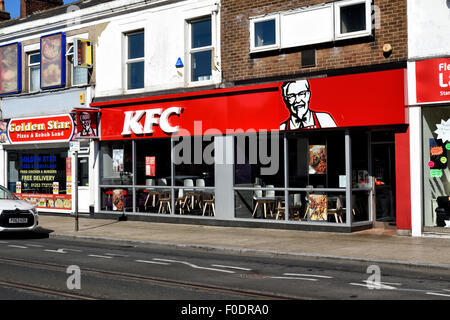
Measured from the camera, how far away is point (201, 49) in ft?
61.5

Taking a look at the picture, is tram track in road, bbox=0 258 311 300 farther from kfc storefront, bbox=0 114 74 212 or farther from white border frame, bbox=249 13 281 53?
kfc storefront, bbox=0 114 74 212

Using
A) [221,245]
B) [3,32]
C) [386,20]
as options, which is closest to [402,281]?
[221,245]

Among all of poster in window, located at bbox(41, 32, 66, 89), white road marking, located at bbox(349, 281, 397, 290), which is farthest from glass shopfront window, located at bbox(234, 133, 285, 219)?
poster in window, located at bbox(41, 32, 66, 89)

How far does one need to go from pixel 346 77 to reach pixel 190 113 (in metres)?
5.15

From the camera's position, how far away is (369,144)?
1614cm

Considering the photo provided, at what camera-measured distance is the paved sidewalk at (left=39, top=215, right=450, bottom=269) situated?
38.6 feet

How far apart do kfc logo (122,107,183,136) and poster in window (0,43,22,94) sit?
660 cm

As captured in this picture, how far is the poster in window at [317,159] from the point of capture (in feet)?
53.3

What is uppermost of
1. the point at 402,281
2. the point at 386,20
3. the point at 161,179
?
the point at 386,20

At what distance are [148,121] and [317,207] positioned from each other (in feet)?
20.8

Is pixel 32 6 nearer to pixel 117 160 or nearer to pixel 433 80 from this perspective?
pixel 117 160

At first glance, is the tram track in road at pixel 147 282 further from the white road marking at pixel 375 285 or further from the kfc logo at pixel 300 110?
the kfc logo at pixel 300 110
